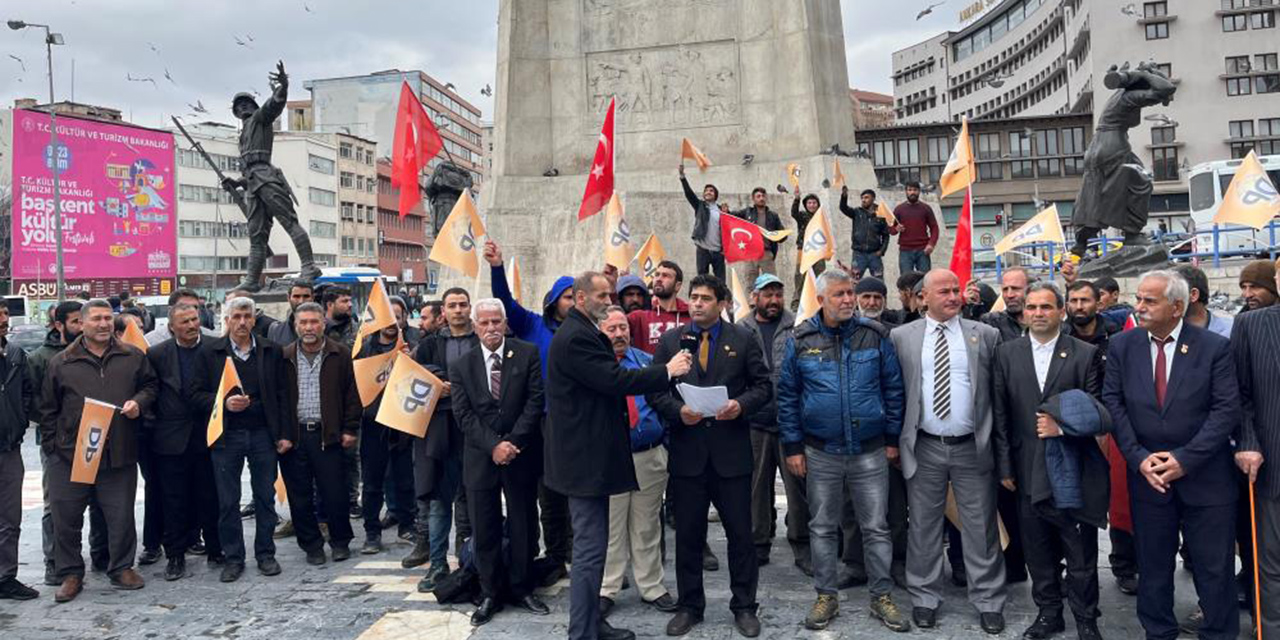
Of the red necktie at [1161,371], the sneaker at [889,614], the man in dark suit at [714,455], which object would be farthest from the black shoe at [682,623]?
the red necktie at [1161,371]

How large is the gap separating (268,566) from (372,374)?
158cm

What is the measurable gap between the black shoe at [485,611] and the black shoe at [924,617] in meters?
2.52

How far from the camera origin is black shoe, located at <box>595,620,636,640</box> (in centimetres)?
556

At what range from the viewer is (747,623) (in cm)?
562

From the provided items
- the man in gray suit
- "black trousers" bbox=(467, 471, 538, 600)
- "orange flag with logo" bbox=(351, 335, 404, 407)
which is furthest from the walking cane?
"orange flag with logo" bbox=(351, 335, 404, 407)

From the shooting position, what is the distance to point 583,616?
542 cm

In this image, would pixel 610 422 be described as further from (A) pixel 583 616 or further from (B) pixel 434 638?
(B) pixel 434 638

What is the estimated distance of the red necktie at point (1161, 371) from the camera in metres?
5.10

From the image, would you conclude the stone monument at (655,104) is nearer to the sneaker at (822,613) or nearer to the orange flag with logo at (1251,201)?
the orange flag with logo at (1251,201)

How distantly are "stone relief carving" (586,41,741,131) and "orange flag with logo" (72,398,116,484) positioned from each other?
1167 centimetres

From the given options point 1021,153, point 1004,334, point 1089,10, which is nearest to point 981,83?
point 1089,10

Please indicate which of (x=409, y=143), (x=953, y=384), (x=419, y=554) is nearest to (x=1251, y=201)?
(x=953, y=384)

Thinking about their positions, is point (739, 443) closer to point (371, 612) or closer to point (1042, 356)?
point (1042, 356)

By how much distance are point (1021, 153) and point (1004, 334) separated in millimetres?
55786
